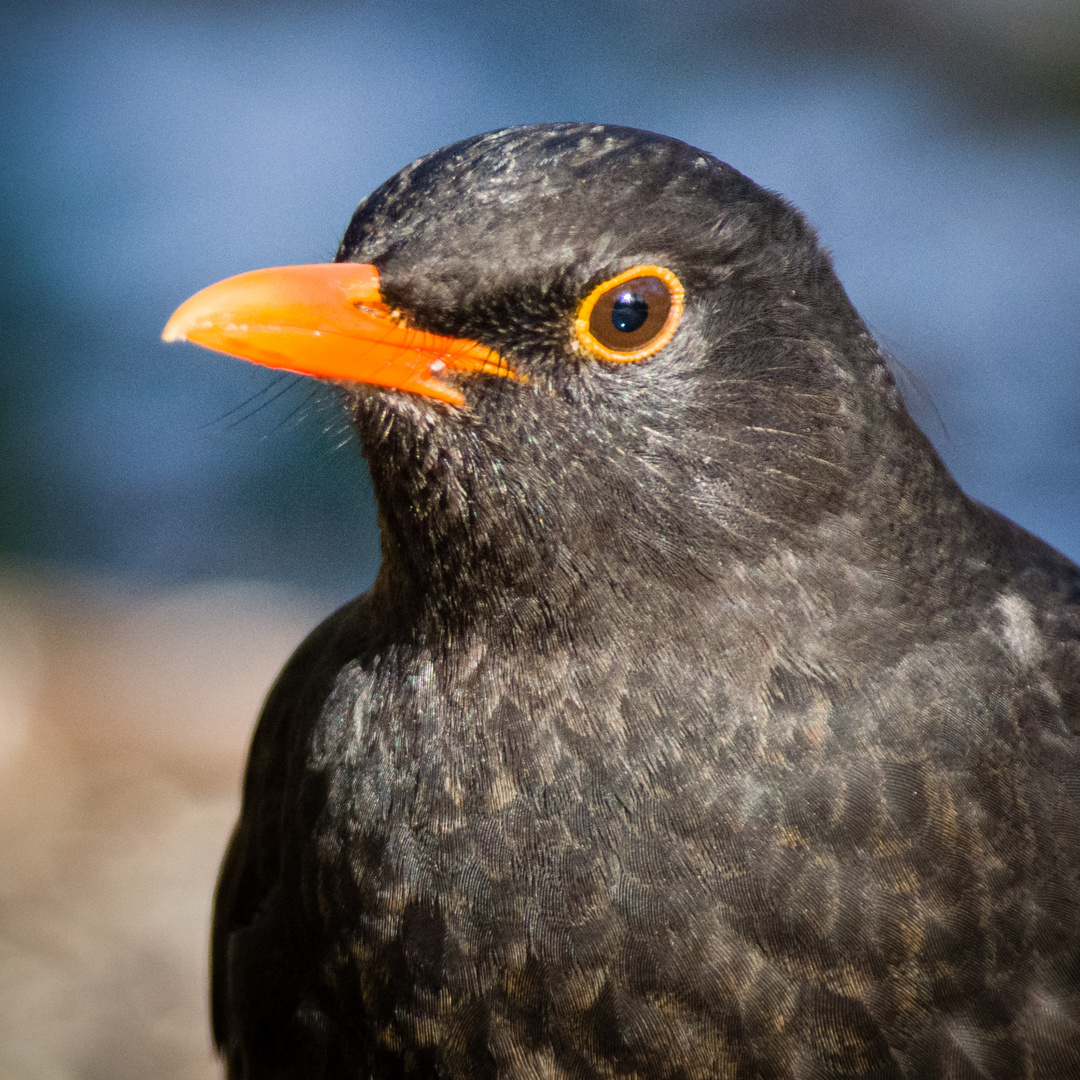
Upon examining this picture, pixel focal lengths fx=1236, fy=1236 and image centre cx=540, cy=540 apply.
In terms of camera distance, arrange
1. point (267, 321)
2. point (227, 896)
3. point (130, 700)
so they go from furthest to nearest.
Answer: point (130, 700) → point (227, 896) → point (267, 321)

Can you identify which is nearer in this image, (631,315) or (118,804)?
(631,315)

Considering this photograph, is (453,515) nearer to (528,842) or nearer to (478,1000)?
(528,842)

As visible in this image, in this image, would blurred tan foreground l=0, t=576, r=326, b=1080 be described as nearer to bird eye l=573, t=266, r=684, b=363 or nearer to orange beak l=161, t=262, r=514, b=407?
orange beak l=161, t=262, r=514, b=407

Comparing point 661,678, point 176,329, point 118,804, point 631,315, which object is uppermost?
point 631,315

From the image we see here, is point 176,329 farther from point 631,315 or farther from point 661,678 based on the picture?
point 661,678

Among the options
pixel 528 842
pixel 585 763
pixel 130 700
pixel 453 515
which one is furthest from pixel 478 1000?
pixel 130 700

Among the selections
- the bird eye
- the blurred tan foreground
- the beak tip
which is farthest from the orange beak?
the blurred tan foreground

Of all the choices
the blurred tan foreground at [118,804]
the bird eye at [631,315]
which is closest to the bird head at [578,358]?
the bird eye at [631,315]

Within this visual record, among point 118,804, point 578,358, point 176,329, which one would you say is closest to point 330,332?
point 176,329
